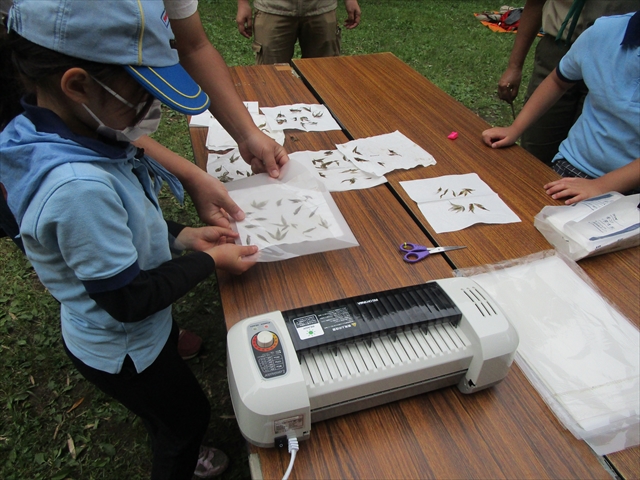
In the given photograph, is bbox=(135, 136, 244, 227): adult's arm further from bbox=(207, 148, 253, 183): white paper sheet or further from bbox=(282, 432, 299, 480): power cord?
bbox=(282, 432, 299, 480): power cord

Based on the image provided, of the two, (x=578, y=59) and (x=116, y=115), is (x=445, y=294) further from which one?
(x=578, y=59)

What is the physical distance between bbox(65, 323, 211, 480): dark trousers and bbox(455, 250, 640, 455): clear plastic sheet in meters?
0.73

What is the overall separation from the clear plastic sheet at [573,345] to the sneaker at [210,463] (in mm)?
1056

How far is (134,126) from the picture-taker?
0.77 meters

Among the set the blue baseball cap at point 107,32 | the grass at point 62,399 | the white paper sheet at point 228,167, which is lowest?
the grass at point 62,399

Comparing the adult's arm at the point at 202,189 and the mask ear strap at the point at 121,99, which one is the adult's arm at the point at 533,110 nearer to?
the adult's arm at the point at 202,189

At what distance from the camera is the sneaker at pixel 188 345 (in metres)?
1.80

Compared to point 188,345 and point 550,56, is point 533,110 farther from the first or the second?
point 188,345

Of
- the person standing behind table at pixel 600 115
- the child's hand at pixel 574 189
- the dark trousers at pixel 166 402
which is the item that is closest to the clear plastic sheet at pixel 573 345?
the child's hand at pixel 574 189

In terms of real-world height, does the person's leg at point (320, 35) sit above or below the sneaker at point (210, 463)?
above

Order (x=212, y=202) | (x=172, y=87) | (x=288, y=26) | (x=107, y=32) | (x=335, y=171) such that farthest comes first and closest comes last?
(x=288, y=26) < (x=335, y=171) < (x=212, y=202) < (x=172, y=87) < (x=107, y=32)

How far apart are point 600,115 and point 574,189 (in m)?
0.38

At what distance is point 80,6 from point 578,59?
1.57 meters

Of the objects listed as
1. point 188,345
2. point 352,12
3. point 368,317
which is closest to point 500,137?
point 368,317
